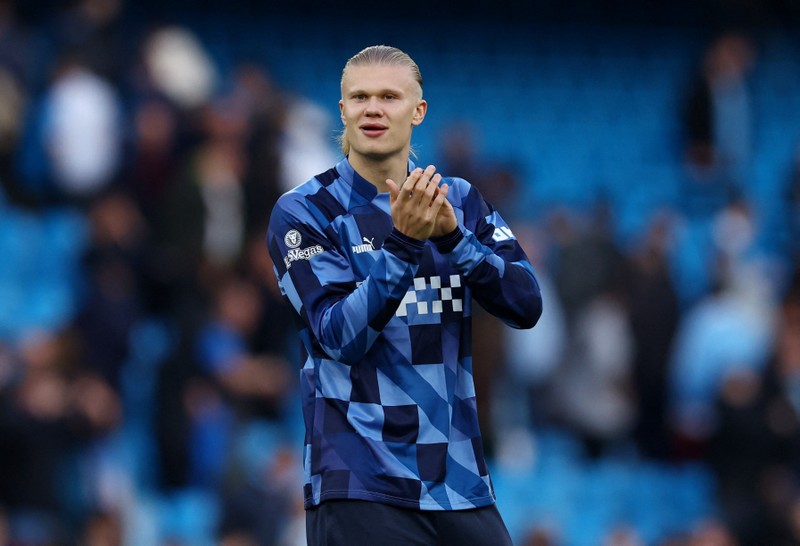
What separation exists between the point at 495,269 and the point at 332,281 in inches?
17.7

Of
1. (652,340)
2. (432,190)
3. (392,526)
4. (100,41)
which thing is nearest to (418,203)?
(432,190)

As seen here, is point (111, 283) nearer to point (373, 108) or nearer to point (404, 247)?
point (373, 108)

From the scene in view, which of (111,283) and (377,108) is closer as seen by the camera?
(377,108)

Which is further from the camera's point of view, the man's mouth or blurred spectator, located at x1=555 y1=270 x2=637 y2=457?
blurred spectator, located at x1=555 y1=270 x2=637 y2=457

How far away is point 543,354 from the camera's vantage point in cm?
1180

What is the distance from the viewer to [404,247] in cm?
397

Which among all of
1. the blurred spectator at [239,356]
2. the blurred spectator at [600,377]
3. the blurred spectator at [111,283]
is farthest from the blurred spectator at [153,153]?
the blurred spectator at [600,377]

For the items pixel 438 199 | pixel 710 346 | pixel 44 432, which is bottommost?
pixel 44 432

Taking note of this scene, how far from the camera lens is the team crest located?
425cm

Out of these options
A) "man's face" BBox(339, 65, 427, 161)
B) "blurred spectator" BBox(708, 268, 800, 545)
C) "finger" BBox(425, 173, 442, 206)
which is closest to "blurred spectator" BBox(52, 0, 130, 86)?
"blurred spectator" BBox(708, 268, 800, 545)

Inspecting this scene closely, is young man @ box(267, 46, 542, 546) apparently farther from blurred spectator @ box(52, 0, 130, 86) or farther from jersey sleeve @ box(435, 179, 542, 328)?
blurred spectator @ box(52, 0, 130, 86)

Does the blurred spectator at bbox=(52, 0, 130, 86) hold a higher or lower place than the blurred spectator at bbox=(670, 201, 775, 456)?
higher

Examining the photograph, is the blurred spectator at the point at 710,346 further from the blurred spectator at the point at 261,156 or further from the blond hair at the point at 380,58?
the blond hair at the point at 380,58

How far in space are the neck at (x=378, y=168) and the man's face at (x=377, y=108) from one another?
0.02 metres
